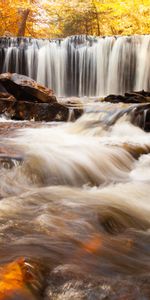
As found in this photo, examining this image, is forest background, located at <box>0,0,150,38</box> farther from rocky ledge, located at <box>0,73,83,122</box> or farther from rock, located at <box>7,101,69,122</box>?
rock, located at <box>7,101,69,122</box>

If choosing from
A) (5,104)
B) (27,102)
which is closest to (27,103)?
(27,102)

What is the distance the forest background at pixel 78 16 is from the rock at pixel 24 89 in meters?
12.3

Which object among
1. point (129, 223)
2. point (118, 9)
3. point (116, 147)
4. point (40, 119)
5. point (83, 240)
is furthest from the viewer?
point (118, 9)

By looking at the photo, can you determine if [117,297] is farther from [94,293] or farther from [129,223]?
[129,223]

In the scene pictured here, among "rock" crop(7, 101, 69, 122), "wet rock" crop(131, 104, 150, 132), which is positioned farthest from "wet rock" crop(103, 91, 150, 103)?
"rock" crop(7, 101, 69, 122)

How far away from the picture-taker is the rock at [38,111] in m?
9.40

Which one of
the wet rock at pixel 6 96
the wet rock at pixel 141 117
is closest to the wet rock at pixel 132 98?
the wet rock at pixel 141 117

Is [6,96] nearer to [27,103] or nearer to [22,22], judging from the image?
[27,103]

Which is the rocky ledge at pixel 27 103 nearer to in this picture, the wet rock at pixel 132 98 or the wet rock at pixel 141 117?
the wet rock at pixel 141 117

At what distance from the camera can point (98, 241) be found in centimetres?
288

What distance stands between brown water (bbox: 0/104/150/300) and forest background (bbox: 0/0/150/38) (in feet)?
49.9

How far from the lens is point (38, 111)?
31.2 ft

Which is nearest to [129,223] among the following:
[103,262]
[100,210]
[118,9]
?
[100,210]

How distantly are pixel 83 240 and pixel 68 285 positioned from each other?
0.78 meters
